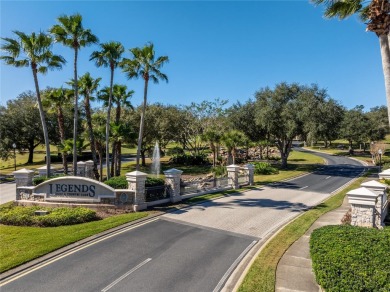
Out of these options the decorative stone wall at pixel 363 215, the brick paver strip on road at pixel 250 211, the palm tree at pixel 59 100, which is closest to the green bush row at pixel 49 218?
the brick paver strip on road at pixel 250 211

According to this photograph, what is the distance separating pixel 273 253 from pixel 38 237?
9967 mm

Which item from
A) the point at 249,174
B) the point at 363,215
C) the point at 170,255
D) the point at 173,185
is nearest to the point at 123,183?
the point at 173,185

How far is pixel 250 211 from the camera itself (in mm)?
16953

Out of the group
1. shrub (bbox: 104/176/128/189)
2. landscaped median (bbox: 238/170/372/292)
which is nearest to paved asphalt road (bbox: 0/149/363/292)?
landscaped median (bbox: 238/170/372/292)

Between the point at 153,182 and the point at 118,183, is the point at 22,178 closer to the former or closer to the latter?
the point at 118,183

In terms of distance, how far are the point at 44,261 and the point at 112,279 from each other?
3173mm

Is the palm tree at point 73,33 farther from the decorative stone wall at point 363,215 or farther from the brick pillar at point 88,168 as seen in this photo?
the decorative stone wall at point 363,215

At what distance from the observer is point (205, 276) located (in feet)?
29.4

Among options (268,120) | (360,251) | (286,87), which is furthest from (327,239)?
(286,87)

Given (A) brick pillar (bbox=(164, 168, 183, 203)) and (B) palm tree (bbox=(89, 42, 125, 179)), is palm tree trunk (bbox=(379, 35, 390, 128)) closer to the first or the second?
(A) brick pillar (bbox=(164, 168, 183, 203))

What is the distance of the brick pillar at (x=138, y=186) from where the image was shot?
16734 millimetres

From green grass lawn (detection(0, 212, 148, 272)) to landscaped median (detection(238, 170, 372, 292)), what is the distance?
7327 millimetres

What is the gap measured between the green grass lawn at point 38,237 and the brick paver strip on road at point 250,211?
3536 mm

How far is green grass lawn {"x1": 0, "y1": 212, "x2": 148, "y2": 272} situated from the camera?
10.2 meters
